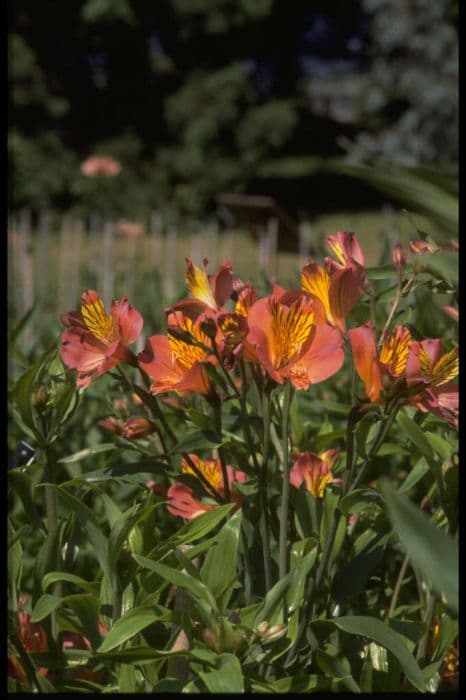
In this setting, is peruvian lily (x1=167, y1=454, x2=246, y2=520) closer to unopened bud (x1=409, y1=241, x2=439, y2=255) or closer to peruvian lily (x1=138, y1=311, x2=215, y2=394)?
peruvian lily (x1=138, y1=311, x2=215, y2=394)

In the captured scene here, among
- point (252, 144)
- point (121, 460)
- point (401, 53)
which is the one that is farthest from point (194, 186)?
point (121, 460)

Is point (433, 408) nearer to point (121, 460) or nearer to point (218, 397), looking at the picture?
point (218, 397)

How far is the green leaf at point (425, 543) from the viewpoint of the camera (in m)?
0.37

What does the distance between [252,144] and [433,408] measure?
50.9 ft

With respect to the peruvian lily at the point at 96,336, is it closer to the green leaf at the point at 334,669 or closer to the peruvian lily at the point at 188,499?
the peruvian lily at the point at 188,499

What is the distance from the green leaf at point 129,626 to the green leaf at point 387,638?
0.12m

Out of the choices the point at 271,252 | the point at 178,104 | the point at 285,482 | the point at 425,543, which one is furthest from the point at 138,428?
the point at 178,104

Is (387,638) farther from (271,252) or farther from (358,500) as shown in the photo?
(271,252)

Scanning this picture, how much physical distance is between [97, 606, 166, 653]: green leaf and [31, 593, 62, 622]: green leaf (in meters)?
0.04

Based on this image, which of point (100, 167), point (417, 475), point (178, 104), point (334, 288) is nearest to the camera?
point (334, 288)

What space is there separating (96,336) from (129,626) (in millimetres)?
219

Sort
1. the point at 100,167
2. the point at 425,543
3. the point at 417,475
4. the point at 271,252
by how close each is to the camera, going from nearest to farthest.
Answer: the point at 425,543
the point at 417,475
the point at 271,252
the point at 100,167

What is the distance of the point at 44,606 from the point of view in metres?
0.62

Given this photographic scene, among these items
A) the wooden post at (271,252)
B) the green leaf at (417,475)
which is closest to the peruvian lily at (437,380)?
the green leaf at (417,475)
